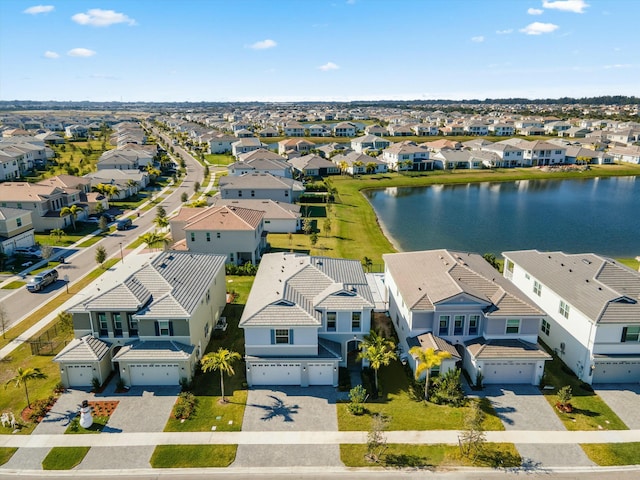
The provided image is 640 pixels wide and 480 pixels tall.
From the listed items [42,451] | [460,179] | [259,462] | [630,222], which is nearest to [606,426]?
[259,462]

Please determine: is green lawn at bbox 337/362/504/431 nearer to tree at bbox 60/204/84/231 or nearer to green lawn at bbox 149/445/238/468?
green lawn at bbox 149/445/238/468

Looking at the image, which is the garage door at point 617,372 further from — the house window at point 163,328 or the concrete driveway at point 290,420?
the house window at point 163,328

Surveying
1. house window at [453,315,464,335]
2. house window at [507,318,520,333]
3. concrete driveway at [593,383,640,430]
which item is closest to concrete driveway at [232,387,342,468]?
house window at [453,315,464,335]

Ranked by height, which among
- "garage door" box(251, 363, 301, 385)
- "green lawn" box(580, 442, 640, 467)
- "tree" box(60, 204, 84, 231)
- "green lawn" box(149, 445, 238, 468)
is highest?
"tree" box(60, 204, 84, 231)

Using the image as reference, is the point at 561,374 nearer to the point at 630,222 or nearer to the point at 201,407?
the point at 201,407

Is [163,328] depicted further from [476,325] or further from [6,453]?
[476,325]

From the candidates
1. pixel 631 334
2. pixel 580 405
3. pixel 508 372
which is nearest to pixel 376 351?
pixel 508 372
